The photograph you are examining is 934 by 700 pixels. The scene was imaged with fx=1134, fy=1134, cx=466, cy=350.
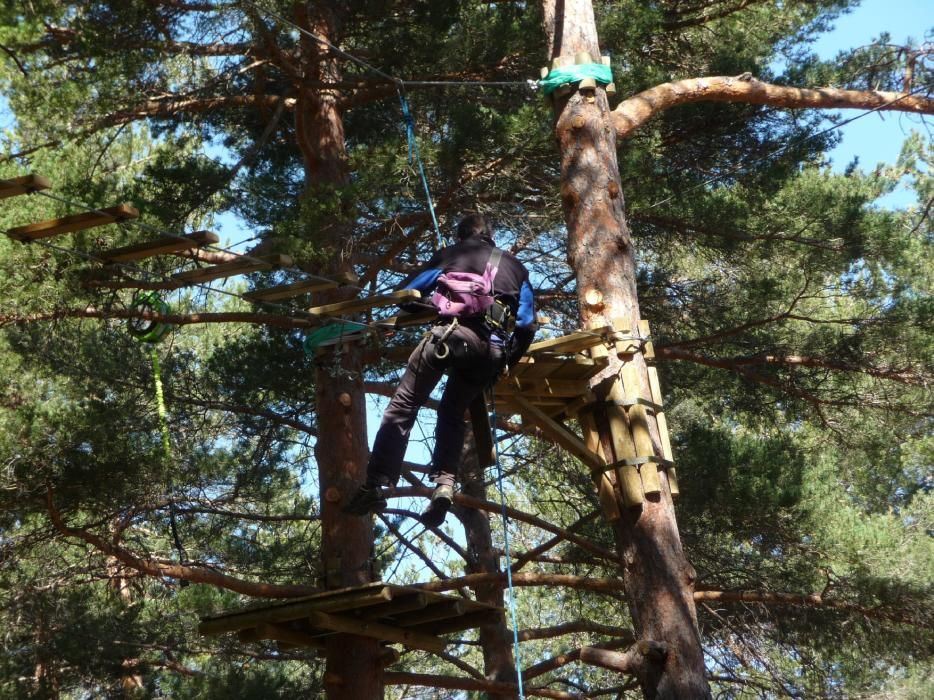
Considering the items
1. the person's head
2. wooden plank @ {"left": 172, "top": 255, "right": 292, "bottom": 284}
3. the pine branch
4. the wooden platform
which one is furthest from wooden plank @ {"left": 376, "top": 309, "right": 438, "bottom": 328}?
the pine branch

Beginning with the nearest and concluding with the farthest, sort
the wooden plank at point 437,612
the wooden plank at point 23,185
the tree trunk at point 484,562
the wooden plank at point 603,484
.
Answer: the wooden plank at point 23,185 < the wooden plank at point 603,484 < the wooden plank at point 437,612 < the tree trunk at point 484,562

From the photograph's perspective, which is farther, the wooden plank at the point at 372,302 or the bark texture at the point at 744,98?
the bark texture at the point at 744,98

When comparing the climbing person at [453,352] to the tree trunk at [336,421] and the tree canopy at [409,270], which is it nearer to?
the tree trunk at [336,421]

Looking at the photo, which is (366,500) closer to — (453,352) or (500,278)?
(453,352)

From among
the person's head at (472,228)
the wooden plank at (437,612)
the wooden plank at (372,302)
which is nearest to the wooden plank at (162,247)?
the wooden plank at (372,302)

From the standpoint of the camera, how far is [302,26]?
755 centimetres

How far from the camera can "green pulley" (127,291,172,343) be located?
23.8 feet

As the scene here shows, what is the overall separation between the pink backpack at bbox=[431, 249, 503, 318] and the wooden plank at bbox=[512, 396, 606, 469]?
0.79 m

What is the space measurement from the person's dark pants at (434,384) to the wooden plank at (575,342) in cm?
23

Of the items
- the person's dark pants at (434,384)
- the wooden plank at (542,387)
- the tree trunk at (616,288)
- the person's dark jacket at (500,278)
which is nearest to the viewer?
the tree trunk at (616,288)

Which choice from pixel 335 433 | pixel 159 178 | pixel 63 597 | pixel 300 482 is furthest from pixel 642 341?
pixel 63 597

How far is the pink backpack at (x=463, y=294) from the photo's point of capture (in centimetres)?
525

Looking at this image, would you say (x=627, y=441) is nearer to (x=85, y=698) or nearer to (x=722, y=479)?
(x=722, y=479)

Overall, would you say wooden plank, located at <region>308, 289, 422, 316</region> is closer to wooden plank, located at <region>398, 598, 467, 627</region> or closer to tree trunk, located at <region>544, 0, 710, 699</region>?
tree trunk, located at <region>544, 0, 710, 699</region>
